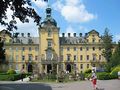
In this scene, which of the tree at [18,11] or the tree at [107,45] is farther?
the tree at [107,45]

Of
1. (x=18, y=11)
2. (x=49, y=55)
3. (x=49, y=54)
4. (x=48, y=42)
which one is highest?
(x=48, y=42)

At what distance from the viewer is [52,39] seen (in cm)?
10912

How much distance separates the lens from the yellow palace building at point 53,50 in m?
109

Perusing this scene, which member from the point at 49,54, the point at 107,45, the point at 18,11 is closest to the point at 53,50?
the point at 49,54

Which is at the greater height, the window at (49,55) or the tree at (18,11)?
the window at (49,55)

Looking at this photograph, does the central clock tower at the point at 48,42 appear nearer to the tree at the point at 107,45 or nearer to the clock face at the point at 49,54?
the clock face at the point at 49,54

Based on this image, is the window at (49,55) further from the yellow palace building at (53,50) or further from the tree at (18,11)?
the tree at (18,11)

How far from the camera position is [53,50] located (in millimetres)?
109438

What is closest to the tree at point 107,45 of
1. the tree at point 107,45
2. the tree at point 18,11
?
the tree at point 107,45

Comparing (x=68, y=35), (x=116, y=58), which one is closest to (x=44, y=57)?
(x=68, y=35)

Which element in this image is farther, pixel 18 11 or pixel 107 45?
pixel 107 45

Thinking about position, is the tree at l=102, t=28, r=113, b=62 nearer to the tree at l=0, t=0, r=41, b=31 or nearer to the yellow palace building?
the yellow palace building

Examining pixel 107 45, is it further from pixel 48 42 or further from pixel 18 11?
pixel 18 11

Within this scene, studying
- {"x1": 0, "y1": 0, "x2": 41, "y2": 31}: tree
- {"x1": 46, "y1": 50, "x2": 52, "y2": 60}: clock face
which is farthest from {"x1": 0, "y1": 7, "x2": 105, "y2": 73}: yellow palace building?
{"x1": 0, "y1": 0, "x2": 41, "y2": 31}: tree
